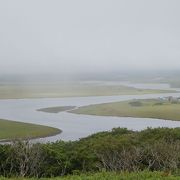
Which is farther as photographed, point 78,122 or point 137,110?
point 137,110

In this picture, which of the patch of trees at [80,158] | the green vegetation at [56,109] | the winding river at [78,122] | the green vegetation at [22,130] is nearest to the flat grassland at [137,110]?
the winding river at [78,122]

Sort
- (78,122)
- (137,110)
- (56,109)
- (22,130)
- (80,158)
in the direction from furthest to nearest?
(56,109)
(137,110)
(78,122)
(22,130)
(80,158)

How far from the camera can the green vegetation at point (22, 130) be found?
171 ft

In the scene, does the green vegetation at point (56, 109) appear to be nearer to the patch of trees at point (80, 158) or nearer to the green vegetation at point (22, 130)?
the green vegetation at point (22, 130)

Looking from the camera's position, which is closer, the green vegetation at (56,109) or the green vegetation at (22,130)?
the green vegetation at (22,130)

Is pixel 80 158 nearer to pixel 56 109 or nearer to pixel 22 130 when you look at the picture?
pixel 22 130

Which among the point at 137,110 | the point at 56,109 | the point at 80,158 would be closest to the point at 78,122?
the point at 137,110

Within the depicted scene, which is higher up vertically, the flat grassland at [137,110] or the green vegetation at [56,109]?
the flat grassland at [137,110]

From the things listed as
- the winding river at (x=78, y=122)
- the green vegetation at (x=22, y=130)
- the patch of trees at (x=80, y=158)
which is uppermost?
the patch of trees at (x=80, y=158)

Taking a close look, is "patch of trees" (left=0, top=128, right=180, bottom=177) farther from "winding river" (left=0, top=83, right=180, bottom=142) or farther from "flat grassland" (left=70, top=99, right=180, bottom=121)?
"flat grassland" (left=70, top=99, right=180, bottom=121)

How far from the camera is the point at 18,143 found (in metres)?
26.9

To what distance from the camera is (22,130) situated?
184 feet

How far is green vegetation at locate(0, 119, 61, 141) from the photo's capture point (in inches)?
2050

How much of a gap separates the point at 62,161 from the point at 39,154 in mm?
1577
